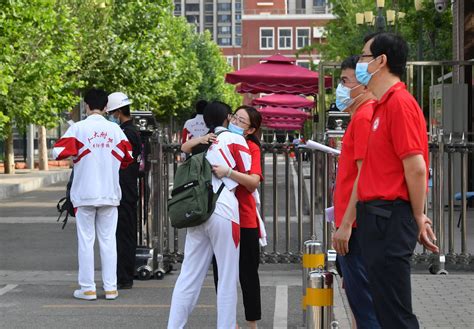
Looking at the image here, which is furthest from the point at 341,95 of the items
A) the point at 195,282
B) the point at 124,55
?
the point at 124,55

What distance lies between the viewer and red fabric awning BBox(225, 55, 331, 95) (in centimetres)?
2694

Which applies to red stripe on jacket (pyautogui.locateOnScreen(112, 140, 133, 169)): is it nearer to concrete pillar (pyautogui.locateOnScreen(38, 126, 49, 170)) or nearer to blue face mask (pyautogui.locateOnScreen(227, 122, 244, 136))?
blue face mask (pyautogui.locateOnScreen(227, 122, 244, 136))

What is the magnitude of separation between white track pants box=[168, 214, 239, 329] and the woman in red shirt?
1.09 ft

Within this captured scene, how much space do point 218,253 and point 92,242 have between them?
3.03m

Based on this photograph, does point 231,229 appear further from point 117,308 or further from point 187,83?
point 187,83

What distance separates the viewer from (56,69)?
1448 inches

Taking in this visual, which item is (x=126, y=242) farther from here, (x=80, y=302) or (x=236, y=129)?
(x=236, y=129)

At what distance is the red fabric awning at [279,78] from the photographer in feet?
88.4

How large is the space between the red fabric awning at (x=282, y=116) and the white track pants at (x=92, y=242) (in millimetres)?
29802

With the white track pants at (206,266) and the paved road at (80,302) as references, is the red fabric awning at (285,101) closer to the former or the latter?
the paved road at (80,302)

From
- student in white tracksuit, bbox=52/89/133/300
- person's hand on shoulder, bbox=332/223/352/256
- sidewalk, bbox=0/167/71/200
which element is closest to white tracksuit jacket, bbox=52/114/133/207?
student in white tracksuit, bbox=52/89/133/300

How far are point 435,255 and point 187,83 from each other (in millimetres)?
62499

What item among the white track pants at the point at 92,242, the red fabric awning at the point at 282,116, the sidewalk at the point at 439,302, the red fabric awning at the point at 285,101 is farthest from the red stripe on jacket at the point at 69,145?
the red fabric awning at the point at 282,116

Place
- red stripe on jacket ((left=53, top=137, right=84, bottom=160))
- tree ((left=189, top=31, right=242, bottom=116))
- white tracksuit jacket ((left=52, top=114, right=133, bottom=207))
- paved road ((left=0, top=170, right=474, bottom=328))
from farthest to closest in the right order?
tree ((left=189, top=31, right=242, bottom=116)), white tracksuit jacket ((left=52, top=114, right=133, bottom=207)), red stripe on jacket ((left=53, top=137, right=84, bottom=160)), paved road ((left=0, top=170, right=474, bottom=328))
